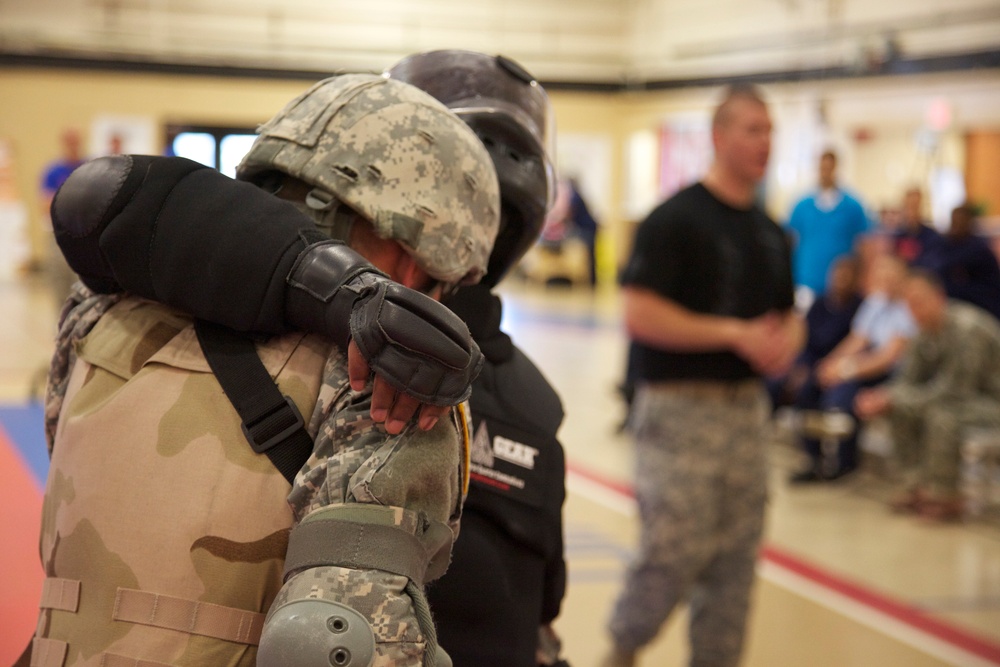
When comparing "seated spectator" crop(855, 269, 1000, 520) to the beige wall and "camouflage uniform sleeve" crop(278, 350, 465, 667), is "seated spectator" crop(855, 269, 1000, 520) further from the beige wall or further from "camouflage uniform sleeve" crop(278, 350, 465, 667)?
the beige wall

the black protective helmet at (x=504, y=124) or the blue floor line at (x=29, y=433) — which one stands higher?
the black protective helmet at (x=504, y=124)

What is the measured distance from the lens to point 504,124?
76.4 inches

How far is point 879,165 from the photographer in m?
14.4

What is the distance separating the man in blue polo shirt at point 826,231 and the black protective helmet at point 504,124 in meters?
8.04

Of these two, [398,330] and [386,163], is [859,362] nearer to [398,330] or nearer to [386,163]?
[386,163]

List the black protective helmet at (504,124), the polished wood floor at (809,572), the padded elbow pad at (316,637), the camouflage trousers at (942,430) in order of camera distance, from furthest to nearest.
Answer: the camouflage trousers at (942,430), the polished wood floor at (809,572), the black protective helmet at (504,124), the padded elbow pad at (316,637)

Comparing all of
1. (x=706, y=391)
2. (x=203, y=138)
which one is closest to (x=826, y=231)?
(x=706, y=391)

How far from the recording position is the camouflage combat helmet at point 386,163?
1280mm

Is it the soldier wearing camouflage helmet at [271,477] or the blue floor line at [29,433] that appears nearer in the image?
the soldier wearing camouflage helmet at [271,477]

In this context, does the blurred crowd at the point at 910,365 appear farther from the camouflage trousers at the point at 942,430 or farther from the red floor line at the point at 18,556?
the red floor line at the point at 18,556

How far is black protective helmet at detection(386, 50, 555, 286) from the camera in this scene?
1.91m

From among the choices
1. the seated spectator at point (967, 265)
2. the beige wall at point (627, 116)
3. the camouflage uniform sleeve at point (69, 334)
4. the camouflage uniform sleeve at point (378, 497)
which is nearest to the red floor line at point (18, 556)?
the camouflage uniform sleeve at point (69, 334)

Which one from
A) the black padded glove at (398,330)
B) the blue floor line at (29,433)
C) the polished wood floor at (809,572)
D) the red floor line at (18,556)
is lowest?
the polished wood floor at (809,572)

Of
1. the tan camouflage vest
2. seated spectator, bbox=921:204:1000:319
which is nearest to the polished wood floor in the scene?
the tan camouflage vest
